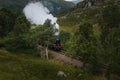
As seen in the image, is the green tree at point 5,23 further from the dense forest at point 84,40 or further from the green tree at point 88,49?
the green tree at point 88,49

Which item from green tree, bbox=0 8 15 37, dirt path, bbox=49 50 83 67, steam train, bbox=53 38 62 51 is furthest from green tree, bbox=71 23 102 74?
green tree, bbox=0 8 15 37

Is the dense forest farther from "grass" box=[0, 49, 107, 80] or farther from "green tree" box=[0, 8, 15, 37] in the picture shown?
"grass" box=[0, 49, 107, 80]

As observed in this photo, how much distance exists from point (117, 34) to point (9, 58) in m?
32.4

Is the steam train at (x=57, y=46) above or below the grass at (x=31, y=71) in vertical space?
above

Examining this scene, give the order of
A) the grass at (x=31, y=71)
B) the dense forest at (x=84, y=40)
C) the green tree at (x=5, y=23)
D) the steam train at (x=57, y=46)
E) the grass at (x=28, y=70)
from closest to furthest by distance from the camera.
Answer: the grass at (x=28, y=70) → the grass at (x=31, y=71) → the dense forest at (x=84, y=40) → the steam train at (x=57, y=46) → the green tree at (x=5, y=23)

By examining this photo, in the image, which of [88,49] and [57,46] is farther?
[57,46]

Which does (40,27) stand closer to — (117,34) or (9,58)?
(9,58)

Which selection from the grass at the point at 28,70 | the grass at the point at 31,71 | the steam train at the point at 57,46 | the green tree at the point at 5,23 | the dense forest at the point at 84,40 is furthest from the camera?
the green tree at the point at 5,23

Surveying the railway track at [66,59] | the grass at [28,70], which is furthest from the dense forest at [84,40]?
the railway track at [66,59]

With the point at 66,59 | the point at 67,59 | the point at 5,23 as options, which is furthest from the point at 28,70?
the point at 5,23

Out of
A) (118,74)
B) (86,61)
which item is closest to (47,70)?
(86,61)

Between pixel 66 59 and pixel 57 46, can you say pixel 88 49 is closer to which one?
pixel 66 59

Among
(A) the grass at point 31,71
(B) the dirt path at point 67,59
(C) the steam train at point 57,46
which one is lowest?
(A) the grass at point 31,71

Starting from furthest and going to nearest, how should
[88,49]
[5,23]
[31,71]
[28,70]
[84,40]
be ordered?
1. [5,23]
2. [84,40]
3. [88,49]
4. [28,70]
5. [31,71]
